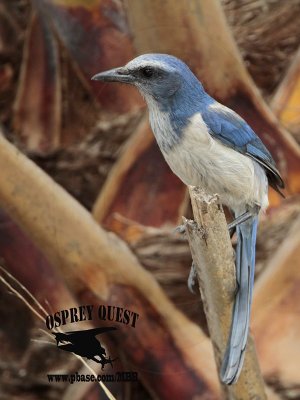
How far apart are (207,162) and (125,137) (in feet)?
1.23

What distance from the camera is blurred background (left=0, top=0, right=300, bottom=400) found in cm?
204

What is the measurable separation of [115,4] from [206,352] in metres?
1.05

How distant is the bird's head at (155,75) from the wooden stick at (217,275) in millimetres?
275

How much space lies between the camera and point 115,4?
2.03m

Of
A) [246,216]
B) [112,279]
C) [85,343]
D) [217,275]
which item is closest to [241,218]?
[246,216]

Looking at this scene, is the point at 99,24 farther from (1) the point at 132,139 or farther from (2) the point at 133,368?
(2) the point at 133,368

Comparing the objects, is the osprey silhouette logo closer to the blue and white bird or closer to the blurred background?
the blurred background

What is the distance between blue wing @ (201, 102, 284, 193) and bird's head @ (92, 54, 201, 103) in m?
0.10

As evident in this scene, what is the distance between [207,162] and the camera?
1778 mm

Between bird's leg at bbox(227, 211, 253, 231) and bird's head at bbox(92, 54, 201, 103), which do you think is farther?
bird's leg at bbox(227, 211, 253, 231)

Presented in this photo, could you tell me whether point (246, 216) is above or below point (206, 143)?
below

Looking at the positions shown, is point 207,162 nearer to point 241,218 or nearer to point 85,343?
point 241,218

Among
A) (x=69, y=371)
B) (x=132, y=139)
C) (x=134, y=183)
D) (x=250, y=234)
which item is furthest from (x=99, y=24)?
(x=69, y=371)

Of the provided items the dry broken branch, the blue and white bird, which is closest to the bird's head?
the blue and white bird
